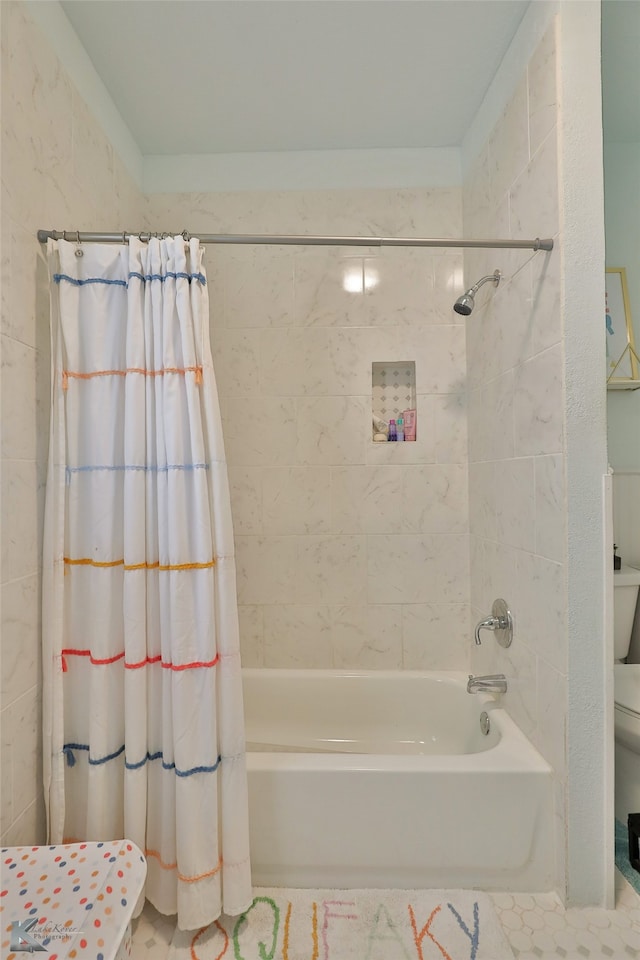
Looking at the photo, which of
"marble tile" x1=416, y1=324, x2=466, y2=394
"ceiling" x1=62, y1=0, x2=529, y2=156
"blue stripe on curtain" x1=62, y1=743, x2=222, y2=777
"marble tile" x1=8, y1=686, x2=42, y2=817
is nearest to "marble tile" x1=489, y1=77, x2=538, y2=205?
"ceiling" x1=62, y1=0, x2=529, y2=156

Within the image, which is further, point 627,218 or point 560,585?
point 627,218

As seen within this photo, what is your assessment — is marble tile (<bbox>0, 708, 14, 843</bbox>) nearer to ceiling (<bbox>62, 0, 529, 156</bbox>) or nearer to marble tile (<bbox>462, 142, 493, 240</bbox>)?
ceiling (<bbox>62, 0, 529, 156</bbox>)

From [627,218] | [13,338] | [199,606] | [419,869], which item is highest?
[627,218]

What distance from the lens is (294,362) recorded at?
2.11m

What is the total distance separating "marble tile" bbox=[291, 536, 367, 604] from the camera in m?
2.11

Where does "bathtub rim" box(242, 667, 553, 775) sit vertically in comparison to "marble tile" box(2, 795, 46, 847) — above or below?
above

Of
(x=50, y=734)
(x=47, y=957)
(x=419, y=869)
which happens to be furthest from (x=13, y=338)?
(x=419, y=869)

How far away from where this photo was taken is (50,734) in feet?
4.24

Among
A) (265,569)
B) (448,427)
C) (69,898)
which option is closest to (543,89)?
(448,427)

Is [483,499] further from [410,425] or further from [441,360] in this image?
[441,360]

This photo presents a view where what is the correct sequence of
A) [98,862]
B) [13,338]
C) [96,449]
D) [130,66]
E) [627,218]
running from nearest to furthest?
[98,862] < [13,338] < [96,449] < [130,66] < [627,218]

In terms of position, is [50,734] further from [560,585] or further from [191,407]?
[560,585]

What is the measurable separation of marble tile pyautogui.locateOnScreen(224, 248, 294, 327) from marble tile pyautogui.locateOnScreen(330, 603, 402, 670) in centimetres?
126

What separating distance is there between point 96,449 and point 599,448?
1.31 metres
